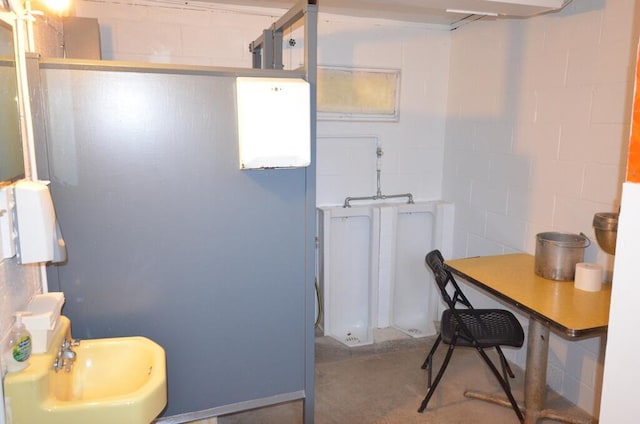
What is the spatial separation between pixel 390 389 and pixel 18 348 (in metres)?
2.05

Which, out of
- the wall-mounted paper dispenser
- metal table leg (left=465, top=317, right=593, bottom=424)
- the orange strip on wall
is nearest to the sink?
the wall-mounted paper dispenser

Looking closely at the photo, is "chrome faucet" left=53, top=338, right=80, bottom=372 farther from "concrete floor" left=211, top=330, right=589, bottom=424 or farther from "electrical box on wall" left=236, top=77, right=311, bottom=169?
"concrete floor" left=211, top=330, right=589, bottom=424

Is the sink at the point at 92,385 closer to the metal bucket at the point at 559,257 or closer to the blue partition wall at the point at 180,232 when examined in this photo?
the blue partition wall at the point at 180,232

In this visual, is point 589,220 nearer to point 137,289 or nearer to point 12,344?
point 137,289

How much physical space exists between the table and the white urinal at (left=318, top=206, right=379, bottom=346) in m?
0.89

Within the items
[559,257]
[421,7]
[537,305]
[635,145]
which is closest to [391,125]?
[421,7]

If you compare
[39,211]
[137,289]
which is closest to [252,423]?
[137,289]

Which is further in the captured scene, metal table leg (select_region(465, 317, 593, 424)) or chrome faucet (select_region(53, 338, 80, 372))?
metal table leg (select_region(465, 317, 593, 424))

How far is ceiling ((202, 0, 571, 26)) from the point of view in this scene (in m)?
2.35

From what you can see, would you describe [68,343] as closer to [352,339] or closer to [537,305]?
[537,305]

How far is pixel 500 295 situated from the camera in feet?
7.02

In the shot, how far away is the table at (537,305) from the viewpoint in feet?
6.12

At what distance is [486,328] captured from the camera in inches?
96.1

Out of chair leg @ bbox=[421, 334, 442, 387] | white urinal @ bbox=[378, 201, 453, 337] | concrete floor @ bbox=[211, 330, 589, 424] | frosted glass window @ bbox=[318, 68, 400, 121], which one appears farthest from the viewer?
white urinal @ bbox=[378, 201, 453, 337]
